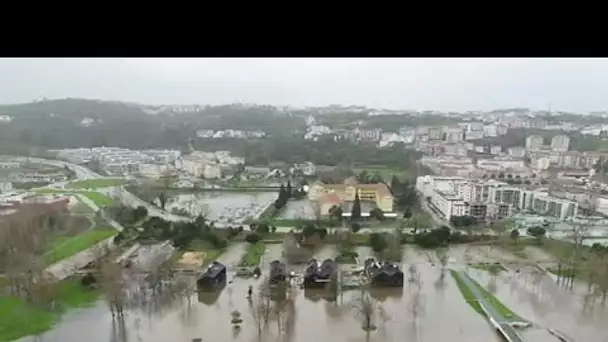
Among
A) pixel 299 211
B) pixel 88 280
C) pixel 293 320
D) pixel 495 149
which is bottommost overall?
pixel 293 320

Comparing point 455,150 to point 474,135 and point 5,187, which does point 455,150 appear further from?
point 5,187

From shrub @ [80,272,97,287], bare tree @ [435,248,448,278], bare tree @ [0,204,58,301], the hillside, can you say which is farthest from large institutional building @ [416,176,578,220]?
bare tree @ [0,204,58,301]

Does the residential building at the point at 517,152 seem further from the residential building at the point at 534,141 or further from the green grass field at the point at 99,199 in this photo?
the green grass field at the point at 99,199

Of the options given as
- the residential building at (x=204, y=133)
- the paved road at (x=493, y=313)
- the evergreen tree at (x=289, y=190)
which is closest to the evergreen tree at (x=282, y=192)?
the evergreen tree at (x=289, y=190)

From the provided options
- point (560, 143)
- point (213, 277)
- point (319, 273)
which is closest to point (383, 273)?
point (319, 273)
